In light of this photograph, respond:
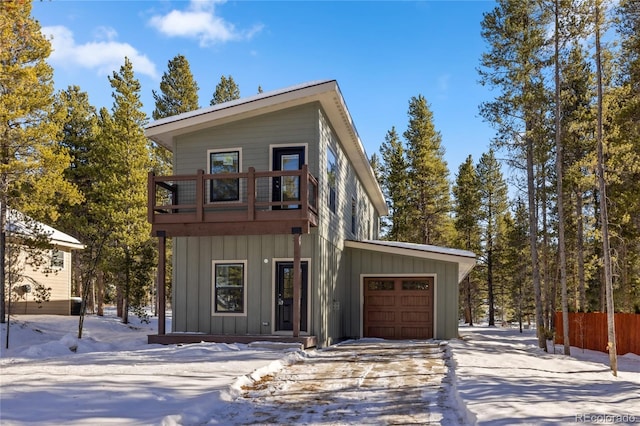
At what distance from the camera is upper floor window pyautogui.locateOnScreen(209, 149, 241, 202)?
1429 centimetres

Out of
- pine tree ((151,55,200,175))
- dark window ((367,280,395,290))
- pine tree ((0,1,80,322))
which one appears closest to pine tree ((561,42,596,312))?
dark window ((367,280,395,290))

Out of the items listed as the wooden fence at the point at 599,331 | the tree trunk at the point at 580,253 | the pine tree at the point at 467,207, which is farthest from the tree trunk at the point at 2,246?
the pine tree at the point at 467,207

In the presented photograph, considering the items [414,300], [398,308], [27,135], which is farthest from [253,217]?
[27,135]

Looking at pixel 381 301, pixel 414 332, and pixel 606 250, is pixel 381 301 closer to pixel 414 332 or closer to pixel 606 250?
pixel 414 332

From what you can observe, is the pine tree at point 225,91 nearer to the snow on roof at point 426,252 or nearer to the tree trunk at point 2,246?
the tree trunk at point 2,246

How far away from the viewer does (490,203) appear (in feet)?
127

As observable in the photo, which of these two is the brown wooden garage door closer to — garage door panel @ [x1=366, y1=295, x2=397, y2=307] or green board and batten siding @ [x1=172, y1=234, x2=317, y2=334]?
garage door panel @ [x1=366, y1=295, x2=397, y2=307]

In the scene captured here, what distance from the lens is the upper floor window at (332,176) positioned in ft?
51.1

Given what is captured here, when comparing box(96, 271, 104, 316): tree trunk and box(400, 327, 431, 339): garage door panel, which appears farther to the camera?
box(96, 271, 104, 316): tree trunk

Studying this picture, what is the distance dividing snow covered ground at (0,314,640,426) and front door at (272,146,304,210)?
402 centimetres

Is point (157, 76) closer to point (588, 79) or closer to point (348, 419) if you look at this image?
point (588, 79)

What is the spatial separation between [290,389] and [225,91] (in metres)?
32.1

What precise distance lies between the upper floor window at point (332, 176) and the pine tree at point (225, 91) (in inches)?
876

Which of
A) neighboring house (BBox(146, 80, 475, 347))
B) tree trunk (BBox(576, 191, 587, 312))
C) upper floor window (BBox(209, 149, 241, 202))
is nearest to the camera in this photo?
neighboring house (BBox(146, 80, 475, 347))
